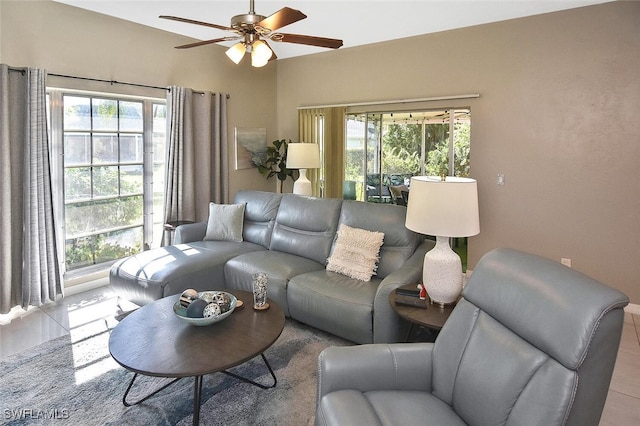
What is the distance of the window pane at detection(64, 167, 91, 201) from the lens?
13.0ft

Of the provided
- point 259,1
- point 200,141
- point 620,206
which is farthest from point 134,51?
point 620,206

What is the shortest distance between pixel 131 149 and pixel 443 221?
3728 mm

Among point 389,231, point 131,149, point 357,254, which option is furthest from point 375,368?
point 131,149

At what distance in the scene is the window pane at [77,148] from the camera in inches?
154

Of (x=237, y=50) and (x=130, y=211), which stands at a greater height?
(x=237, y=50)

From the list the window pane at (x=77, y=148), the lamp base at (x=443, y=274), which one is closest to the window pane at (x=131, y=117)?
the window pane at (x=77, y=148)

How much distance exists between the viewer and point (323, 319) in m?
2.96

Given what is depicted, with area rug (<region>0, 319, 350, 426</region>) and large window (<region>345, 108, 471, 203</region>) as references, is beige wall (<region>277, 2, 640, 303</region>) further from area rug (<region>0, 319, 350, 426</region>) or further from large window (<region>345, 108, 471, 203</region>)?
area rug (<region>0, 319, 350, 426</region>)

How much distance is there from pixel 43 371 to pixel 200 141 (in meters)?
3.11

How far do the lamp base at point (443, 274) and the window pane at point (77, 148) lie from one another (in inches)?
142

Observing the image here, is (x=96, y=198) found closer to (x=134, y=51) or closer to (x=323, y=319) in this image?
(x=134, y=51)

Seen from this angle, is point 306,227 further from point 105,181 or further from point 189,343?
point 105,181

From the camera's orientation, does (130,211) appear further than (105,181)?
Yes

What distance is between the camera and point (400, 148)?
5.10 m
